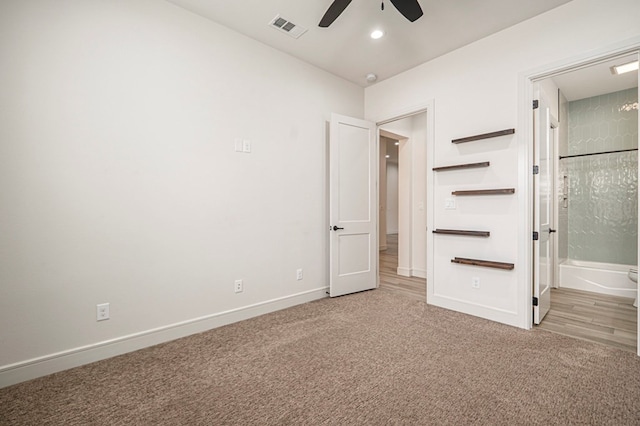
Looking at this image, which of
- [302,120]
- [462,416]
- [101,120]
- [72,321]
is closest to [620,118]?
[302,120]

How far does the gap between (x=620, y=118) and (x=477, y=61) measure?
2.98 m

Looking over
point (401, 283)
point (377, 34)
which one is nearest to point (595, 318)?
point (401, 283)

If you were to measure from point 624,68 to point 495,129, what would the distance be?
2.12 metres

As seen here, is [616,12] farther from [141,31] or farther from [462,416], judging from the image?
[141,31]

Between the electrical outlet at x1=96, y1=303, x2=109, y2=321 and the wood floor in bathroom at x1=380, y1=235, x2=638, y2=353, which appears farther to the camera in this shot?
the wood floor in bathroom at x1=380, y1=235, x2=638, y2=353

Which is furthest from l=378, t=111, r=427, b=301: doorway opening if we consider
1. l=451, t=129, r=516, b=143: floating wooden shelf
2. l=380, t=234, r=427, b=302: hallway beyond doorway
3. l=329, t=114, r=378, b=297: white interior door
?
l=451, t=129, r=516, b=143: floating wooden shelf

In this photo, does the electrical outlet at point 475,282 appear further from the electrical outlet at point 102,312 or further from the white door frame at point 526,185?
the electrical outlet at point 102,312

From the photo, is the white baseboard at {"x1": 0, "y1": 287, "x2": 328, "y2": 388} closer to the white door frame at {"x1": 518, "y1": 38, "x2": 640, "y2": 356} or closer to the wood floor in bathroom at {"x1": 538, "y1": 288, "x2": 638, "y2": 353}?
the white door frame at {"x1": 518, "y1": 38, "x2": 640, "y2": 356}

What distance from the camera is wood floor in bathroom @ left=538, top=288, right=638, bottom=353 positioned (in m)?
2.50

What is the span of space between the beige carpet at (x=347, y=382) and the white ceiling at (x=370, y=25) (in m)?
2.91

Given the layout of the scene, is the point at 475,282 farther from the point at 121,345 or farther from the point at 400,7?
the point at 121,345

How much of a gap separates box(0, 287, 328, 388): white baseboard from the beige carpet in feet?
0.22

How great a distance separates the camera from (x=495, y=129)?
2898 mm

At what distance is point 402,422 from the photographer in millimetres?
1503
